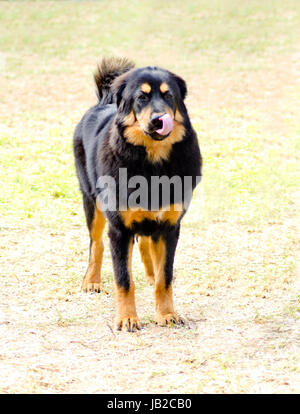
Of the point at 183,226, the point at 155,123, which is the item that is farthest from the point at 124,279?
the point at 183,226

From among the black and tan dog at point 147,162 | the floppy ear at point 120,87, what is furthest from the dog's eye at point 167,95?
the floppy ear at point 120,87

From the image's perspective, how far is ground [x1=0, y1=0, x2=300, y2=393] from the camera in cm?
414

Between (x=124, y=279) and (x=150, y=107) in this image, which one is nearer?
(x=150, y=107)

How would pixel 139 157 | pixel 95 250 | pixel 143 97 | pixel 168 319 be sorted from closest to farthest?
pixel 143 97 < pixel 139 157 < pixel 168 319 < pixel 95 250

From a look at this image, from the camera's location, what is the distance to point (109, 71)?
236 inches

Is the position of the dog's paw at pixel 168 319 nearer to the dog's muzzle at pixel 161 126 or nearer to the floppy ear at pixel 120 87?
the dog's muzzle at pixel 161 126

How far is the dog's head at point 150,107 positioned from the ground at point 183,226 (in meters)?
1.35

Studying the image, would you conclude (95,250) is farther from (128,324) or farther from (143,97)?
(143,97)

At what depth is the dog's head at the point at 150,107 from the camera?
14.7 feet

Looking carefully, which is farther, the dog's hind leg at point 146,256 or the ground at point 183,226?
the dog's hind leg at point 146,256

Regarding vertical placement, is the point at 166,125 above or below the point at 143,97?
below

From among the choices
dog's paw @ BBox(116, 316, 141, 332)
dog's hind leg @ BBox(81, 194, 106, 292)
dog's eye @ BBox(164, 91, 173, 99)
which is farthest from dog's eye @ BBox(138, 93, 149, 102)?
dog's paw @ BBox(116, 316, 141, 332)

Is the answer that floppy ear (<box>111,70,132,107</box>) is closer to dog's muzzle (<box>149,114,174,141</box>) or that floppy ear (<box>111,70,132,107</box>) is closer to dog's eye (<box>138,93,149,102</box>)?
dog's eye (<box>138,93,149,102</box>)

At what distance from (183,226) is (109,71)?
7.56 ft
